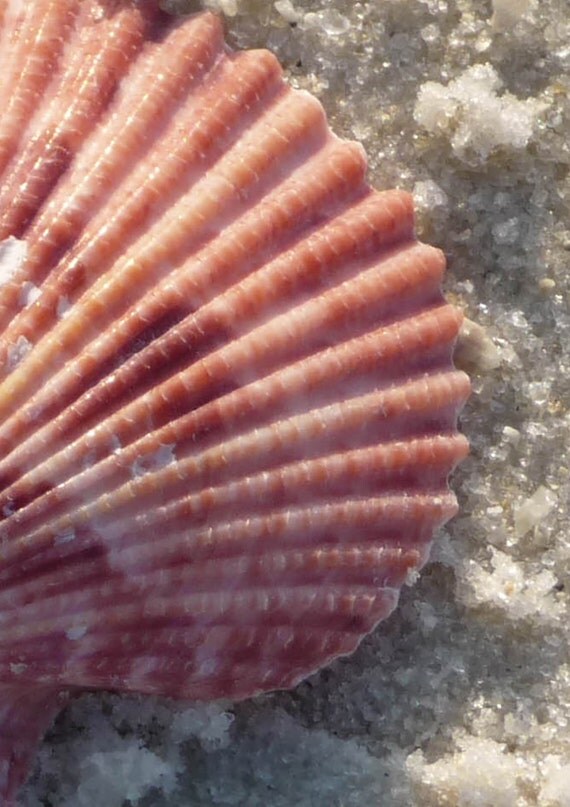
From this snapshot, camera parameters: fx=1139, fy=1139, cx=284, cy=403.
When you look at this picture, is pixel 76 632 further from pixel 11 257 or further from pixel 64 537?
pixel 11 257

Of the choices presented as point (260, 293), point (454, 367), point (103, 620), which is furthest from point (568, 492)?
point (103, 620)

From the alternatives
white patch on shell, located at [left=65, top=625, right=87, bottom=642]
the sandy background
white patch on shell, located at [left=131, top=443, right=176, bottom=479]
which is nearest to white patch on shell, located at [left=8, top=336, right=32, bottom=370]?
white patch on shell, located at [left=131, top=443, right=176, bottom=479]

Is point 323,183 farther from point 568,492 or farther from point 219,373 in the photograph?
point 568,492

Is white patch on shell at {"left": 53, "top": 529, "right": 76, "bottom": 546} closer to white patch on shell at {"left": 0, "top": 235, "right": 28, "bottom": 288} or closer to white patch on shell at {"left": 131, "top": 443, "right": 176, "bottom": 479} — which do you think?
white patch on shell at {"left": 131, "top": 443, "right": 176, "bottom": 479}

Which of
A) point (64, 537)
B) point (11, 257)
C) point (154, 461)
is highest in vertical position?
point (11, 257)

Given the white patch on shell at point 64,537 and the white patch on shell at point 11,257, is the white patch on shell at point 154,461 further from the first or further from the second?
the white patch on shell at point 11,257

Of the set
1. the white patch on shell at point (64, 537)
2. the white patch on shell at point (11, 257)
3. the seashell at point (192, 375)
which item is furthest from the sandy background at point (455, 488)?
the white patch on shell at point (11, 257)

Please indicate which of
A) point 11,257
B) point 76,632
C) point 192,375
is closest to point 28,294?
point 11,257
